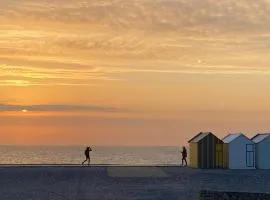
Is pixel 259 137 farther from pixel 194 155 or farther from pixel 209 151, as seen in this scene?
pixel 194 155

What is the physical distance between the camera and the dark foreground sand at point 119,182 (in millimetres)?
35469

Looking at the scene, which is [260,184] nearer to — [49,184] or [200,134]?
[49,184]

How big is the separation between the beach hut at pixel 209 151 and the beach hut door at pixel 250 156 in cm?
203

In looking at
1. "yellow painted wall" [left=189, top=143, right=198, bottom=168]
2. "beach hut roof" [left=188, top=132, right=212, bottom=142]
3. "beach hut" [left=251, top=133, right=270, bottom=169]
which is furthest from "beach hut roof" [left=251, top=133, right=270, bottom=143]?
"yellow painted wall" [left=189, top=143, right=198, bottom=168]

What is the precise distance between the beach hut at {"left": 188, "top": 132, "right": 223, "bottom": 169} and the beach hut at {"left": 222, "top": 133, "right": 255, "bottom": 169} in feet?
1.55

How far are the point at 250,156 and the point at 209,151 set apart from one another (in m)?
3.22

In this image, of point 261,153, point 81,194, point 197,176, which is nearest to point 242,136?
point 261,153

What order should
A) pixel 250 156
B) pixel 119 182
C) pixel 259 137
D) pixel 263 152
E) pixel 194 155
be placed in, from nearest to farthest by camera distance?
pixel 119 182, pixel 263 152, pixel 250 156, pixel 259 137, pixel 194 155

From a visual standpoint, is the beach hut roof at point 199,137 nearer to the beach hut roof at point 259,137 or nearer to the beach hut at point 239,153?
the beach hut at point 239,153

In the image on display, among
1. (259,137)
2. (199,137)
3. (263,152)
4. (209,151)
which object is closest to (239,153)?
(263,152)

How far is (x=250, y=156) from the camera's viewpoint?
180 ft

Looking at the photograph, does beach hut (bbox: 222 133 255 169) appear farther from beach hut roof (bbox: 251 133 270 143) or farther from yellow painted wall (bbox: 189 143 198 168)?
yellow painted wall (bbox: 189 143 198 168)

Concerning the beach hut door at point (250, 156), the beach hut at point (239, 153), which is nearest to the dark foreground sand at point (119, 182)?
the beach hut at point (239, 153)

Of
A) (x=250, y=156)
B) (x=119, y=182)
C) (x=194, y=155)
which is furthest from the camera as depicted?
(x=194, y=155)
